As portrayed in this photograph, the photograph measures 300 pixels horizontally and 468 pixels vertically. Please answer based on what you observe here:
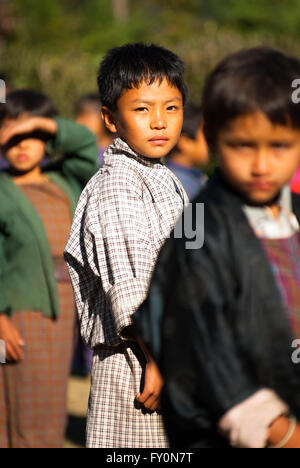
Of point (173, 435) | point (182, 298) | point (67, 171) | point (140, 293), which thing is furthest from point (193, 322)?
point (67, 171)

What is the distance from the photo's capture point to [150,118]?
2.75m

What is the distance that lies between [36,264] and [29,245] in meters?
0.10

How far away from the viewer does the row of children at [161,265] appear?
184cm

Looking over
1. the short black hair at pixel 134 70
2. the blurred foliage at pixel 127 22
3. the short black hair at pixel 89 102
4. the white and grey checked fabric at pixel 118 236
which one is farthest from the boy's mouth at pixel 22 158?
the blurred foliage at pixel 127 22

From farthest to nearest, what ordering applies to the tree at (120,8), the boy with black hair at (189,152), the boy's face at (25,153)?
the tree at (120,8) < the boy with black hair at (189,152) < the boy's face at (25,153)

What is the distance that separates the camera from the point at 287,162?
190cm

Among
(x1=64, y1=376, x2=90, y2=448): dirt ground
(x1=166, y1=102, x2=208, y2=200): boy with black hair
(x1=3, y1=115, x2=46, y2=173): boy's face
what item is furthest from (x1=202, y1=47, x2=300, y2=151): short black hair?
(x1=166, y1=102, x2=208, y2=200): boy with black hair

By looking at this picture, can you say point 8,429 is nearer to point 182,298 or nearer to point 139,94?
point 139,94

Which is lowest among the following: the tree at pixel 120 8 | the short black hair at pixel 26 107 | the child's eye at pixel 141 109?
the child's eye at pixel 141 109

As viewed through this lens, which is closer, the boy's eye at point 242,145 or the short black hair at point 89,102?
the boy's eye at point 242,145

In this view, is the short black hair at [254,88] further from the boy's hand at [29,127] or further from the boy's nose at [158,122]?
the boy's hand at [29,127]

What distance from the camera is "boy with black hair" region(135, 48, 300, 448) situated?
5.98ft

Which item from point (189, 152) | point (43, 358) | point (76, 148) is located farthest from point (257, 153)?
point (189, 152)
